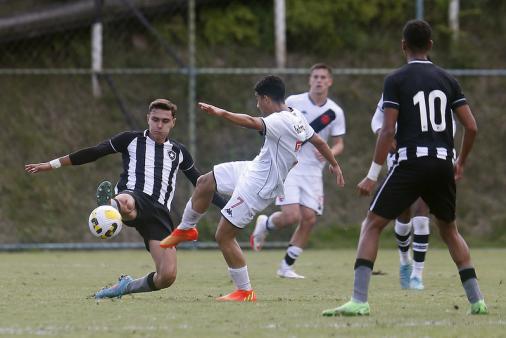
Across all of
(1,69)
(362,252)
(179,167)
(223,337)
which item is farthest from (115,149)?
(1,69)

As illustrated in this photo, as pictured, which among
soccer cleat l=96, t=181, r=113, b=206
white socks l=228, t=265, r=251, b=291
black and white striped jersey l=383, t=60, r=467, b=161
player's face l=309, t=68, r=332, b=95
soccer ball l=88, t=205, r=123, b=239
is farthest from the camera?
player's face l=309, t=68, r=332, b=95

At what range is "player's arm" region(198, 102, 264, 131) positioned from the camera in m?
7.38

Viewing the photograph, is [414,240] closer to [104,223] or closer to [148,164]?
[148,164]

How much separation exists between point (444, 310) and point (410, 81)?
63.3 inches

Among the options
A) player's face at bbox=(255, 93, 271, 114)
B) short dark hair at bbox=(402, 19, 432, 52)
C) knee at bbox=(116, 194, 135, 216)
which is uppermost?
short dark hair at bbox=(402, 19, 432, 52)

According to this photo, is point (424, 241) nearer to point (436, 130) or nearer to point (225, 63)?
point (436, 130)

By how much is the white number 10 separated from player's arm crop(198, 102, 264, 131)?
1.24 m

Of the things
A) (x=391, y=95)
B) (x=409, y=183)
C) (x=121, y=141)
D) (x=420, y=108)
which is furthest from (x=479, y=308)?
(x=121, y=141)

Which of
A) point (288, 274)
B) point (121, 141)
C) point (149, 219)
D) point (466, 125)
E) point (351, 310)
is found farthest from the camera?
point (288, 274)

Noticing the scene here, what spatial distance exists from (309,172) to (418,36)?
5.43m

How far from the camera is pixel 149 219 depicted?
8539mm

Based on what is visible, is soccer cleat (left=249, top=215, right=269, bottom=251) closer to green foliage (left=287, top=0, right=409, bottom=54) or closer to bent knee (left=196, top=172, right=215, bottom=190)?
bent knee (left=196, top=172, right=215, bottom=190)

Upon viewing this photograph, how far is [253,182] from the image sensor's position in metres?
8.27

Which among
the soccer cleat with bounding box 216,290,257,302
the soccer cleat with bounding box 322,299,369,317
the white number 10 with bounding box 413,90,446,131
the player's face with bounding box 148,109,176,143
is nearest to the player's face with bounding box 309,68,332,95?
the player's face with bounding box 148,109,176,143
